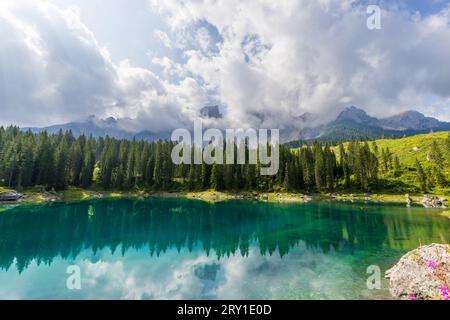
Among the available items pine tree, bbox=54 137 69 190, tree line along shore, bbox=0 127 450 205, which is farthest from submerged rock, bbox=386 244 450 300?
pine tree, bbox=54 137 69 190

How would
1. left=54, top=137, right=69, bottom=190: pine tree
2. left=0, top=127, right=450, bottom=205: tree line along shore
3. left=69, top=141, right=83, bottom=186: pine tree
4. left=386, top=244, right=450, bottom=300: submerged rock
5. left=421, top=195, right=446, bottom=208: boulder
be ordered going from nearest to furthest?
1. left=386, top=244, right=450, bottom=300: submerged rock
2. left=421, top=195, right=446, bottom=208: boulder
3. left=54, top=137, right=69, bottom=190: pine tree
4. left=0, top=127, right=450, bottom=205: tree line along shore
5. left=69, top=141, right=83, bottom=186: pine tree

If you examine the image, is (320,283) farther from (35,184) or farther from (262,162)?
(35,184)

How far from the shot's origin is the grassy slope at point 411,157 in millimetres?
91244

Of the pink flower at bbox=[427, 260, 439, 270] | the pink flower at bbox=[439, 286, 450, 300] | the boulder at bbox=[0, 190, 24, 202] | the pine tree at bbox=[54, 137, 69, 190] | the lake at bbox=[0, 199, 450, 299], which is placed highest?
the pine tree at bbox=[54, 137, 69, 190]

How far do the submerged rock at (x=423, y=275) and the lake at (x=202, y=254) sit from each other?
138 cm

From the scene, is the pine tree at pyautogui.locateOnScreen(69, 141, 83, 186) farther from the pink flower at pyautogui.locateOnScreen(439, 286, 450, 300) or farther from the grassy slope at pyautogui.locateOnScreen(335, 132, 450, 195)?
the grassy slope at pyautogui.locateOnScreen(335, 132, 450, 195)

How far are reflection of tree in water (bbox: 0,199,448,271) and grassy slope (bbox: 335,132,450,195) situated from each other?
2106 inches

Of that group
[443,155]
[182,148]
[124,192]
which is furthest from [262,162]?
[443,155]

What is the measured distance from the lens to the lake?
1792 centimetres

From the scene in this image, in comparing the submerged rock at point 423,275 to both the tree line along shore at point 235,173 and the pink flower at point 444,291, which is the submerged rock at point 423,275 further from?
the tree line along shore at point 235,173

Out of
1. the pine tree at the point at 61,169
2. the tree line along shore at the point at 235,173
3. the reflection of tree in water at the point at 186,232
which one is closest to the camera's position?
the reflection of tree in water at the point at 186,232

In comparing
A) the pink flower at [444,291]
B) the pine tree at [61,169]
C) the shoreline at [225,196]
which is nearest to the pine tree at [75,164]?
the pine tree at [61,169]

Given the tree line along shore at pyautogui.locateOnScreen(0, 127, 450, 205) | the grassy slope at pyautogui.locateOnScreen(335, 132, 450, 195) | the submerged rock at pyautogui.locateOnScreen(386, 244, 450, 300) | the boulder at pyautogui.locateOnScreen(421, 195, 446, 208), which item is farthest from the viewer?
the grassy slope at pyautogui.locateOnScreen(335, 132, 450, 195)

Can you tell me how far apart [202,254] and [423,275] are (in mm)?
20634
